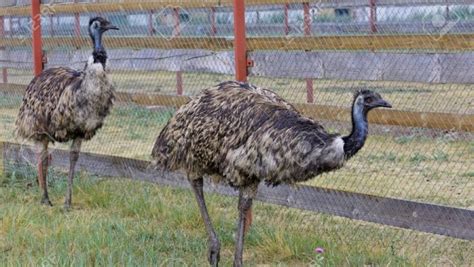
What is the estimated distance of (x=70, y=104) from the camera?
A: 302 inches

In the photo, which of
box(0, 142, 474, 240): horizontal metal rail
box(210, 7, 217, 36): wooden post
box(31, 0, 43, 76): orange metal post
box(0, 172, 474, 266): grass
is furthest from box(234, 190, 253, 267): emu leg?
box(31, 0, 43, 76): orange metal post

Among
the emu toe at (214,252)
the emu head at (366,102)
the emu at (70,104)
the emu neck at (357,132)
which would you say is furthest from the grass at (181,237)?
the emu head at (366,102)

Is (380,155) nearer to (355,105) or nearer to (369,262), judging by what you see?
(369,262)

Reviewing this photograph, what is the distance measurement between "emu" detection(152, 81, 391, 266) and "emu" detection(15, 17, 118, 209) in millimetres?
1654

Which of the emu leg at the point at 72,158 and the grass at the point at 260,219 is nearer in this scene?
the grass at the point at 260,219

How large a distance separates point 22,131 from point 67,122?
717mm

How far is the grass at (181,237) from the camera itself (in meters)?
5.81

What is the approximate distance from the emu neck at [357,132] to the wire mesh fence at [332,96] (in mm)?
660

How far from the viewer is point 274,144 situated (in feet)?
17.3

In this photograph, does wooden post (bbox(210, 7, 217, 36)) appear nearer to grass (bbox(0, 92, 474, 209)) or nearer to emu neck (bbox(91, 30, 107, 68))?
grass (bbox(0, 92, 474, 209))

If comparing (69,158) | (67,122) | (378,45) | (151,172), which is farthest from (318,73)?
(69,158)

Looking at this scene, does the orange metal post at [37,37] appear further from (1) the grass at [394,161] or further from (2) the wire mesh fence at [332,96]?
(1) the grass at [394,161]

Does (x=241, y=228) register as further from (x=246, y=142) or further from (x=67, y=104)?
(x=67, y=104)

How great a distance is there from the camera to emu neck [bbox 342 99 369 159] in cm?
505
